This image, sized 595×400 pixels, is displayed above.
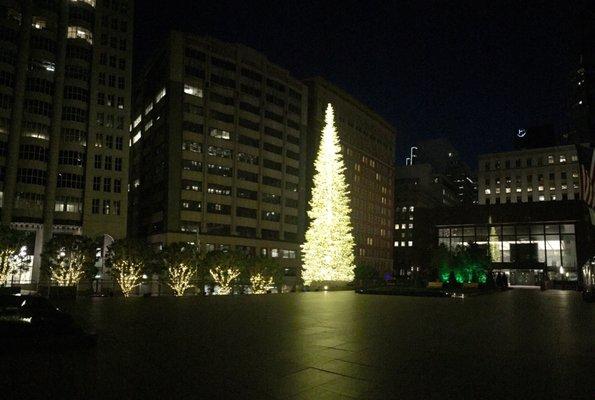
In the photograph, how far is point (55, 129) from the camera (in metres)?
80.3

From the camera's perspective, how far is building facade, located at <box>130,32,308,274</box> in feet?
301

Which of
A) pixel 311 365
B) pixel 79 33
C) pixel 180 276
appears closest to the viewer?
pixel 311 365

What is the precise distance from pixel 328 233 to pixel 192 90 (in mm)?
61334

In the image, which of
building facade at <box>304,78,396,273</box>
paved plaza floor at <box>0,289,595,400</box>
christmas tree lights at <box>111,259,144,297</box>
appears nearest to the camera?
paved plaza floor at <box>0,289,595,400</box>

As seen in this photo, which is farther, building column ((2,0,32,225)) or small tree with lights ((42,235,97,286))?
building column ((2,0,32,225))

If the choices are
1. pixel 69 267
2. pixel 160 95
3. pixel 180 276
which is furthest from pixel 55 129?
pixel 180 276

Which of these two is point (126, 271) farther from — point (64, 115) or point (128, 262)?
point (64, 115)

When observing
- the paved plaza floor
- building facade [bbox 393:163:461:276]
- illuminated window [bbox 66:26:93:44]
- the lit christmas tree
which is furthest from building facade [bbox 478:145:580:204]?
the paved plaza floor

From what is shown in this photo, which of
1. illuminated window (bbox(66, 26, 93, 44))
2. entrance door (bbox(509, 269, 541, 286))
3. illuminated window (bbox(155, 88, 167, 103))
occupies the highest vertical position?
illuminated window (bbox(66, 26, 93, 44))

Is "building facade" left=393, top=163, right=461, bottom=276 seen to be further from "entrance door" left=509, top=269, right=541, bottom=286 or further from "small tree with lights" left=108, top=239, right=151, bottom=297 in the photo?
"small tree with lights" left=108, top=239, right=151, bottom=297

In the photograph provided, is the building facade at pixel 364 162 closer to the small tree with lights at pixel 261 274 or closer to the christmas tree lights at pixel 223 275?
the small tree with lights at pixel 261 274

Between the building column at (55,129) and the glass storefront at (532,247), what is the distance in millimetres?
Result: 64863

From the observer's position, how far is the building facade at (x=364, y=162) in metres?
128

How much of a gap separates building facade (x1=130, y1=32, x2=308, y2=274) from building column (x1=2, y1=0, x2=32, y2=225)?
80.6 feet
